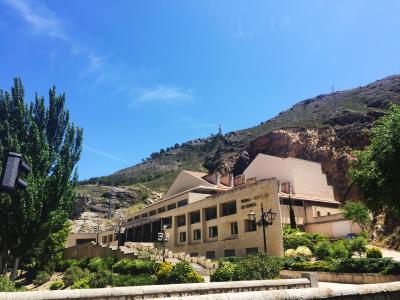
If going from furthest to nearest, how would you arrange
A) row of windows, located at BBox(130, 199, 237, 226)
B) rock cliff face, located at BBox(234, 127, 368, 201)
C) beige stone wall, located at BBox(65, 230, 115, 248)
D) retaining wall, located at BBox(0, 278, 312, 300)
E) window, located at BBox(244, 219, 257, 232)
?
rock cliff face, located at BBox(234, 127, 368, 201) → beige stone wall, located at BBox(65, 230, 115, 248) → row of windows, located at BBox(130, 199, 237, 226) → window, located at BBox(244, 219, 257, 232) → retaining wall, located at BBox(0, 278, 312, 300)

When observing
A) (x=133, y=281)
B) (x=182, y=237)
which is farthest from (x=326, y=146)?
(x=133, y=281)

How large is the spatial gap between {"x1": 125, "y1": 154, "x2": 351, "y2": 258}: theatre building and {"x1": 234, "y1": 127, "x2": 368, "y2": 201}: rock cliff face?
586 inches

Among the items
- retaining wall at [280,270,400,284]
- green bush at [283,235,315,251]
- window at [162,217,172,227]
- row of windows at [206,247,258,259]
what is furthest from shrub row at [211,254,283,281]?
window at [162,217,172,227]

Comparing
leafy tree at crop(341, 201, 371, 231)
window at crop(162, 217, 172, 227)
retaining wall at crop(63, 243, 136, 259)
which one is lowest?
retaining wall at crop(63, 243, 136, 259)

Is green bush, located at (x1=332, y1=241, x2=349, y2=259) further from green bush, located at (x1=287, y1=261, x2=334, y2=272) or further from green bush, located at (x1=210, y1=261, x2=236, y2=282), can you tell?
green bush, located at (x1=210, y1=261, x2=236, y2=282)

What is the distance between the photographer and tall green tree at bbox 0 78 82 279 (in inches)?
782

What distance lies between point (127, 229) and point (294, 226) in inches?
1231

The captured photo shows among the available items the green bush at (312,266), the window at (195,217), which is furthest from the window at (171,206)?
the green bush at (312,266)

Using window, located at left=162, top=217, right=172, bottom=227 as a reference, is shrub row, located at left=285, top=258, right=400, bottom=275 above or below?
below

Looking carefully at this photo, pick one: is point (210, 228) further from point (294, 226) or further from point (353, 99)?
point (353, 99)

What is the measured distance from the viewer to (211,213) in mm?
46188

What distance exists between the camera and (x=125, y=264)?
33000mm

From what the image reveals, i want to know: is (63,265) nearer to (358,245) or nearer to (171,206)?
(171,206)

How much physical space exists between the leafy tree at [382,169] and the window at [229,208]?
71.1 ft
